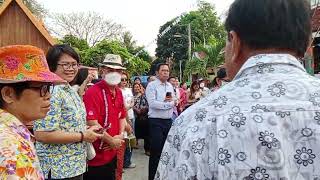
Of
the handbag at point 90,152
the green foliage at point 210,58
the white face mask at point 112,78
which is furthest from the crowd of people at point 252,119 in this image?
the green foliage at point 210,58

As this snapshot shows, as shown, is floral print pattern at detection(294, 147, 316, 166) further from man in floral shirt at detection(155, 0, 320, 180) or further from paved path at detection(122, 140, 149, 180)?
paved path at detection(122, 140, 149, 180)

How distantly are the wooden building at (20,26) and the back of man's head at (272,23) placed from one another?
10104mm

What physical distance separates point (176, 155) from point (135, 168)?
6182 mm

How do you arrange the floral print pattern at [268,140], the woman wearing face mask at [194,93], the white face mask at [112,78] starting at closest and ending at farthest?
the floral print pattern at [268,140] < the white face mask at [112,78] < the woman wearing face mask at [194,93]

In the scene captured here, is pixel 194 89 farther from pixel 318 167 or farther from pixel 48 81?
pixel 318 167

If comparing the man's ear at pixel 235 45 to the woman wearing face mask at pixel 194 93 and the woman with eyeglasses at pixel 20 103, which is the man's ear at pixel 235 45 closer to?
the woman with eyeglasses at pixel 20 103

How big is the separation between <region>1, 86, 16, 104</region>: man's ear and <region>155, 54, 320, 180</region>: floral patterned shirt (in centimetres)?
91

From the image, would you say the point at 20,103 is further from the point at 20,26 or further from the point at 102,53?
the point at 102,53

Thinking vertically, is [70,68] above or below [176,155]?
above

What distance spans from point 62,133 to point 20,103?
999mm

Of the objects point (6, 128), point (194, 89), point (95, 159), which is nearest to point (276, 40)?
point (6, 128)

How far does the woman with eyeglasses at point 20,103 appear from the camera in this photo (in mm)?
1429

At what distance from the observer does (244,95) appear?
3.96 feet

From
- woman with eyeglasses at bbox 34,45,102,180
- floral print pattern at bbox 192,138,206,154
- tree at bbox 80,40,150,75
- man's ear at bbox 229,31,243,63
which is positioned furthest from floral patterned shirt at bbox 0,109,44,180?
tree at bbox 80,40,150,75
